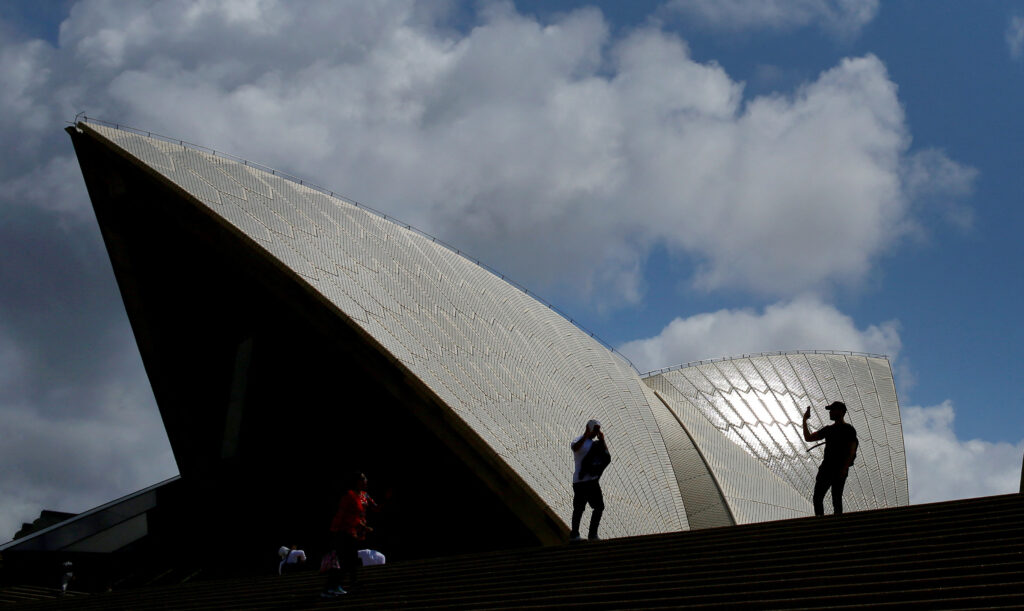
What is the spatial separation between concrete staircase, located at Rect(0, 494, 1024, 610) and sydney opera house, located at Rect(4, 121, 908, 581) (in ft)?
18.4

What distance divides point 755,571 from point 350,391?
11756 millimetres

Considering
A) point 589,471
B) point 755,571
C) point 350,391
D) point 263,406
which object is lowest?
point 755,571

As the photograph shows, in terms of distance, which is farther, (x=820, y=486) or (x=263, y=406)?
(x=263, y=406)

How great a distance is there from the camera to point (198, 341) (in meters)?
19.3

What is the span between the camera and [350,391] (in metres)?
16.1

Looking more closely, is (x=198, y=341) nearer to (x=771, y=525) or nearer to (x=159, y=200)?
(x=159, y=200)

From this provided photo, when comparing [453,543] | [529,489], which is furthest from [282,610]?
[453,543]

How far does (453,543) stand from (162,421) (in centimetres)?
923

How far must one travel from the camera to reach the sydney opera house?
44.1 ft

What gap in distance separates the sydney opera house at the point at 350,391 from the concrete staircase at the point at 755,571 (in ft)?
18.4

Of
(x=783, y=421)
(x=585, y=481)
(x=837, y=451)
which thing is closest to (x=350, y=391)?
(x=585, y=481)

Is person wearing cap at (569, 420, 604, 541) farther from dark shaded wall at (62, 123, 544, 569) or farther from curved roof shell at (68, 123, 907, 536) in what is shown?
dark shaded wall at (62, 123, 544, 569)

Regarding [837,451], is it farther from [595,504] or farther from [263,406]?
[263,406]

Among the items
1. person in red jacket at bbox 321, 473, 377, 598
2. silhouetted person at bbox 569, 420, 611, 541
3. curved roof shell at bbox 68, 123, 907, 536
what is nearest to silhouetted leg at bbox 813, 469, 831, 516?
silhouetted person at bbox 569, 420, 611, 541
